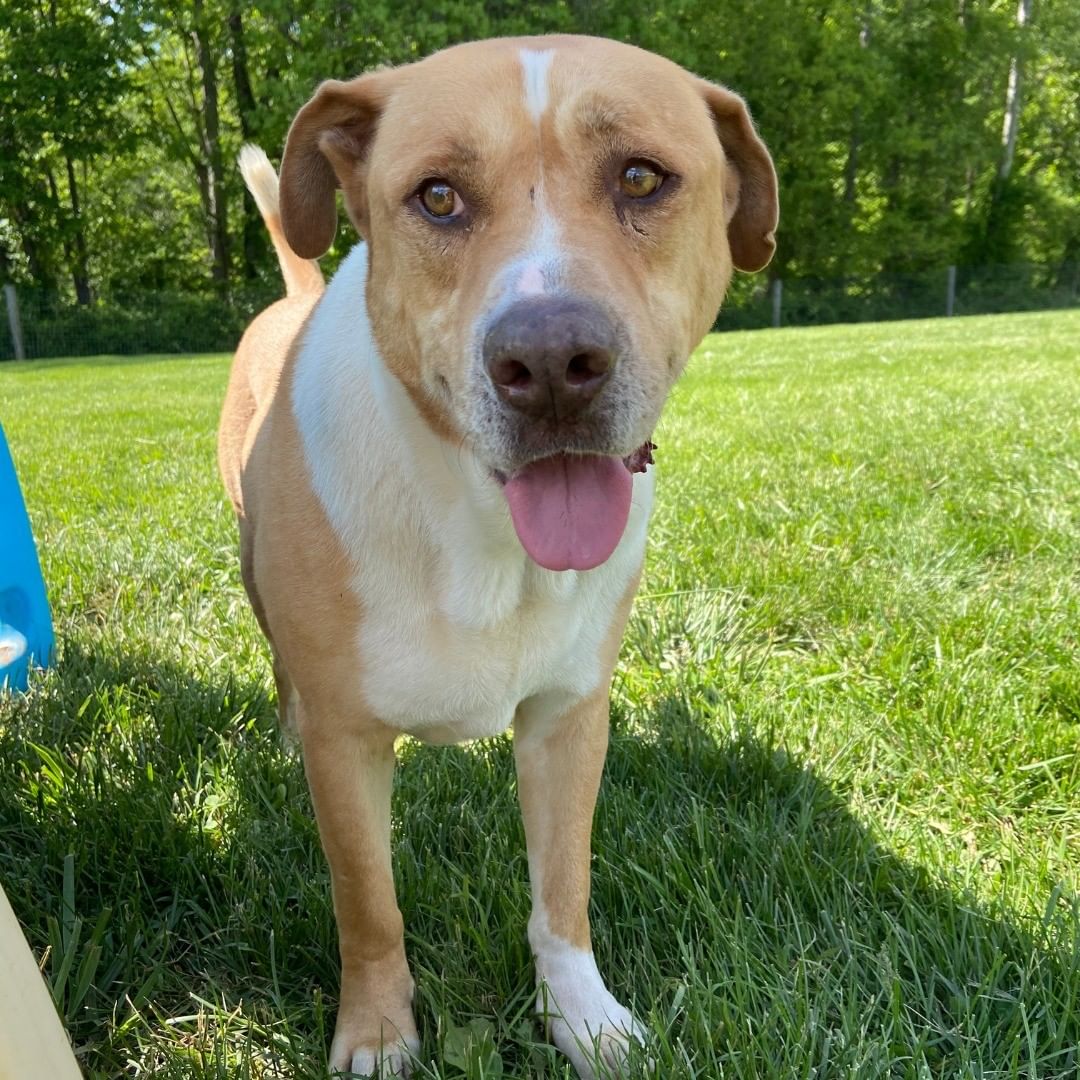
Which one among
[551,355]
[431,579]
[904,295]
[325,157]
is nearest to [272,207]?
[325,157]

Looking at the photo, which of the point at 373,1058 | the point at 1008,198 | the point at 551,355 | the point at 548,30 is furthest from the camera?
the point at 1008,198

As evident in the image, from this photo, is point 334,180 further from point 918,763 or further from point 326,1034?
point 918,763

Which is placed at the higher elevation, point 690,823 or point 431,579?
point 431,579

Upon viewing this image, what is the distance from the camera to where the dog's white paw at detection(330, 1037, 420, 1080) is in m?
1.84

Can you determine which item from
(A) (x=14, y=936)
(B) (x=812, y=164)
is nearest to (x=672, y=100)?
(A) (x=14, y=936)

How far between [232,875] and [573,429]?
4.14 feet

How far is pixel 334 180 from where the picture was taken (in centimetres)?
221

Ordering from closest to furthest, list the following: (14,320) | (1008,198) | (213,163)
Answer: (14,320) → (213,163) → (1008,198)

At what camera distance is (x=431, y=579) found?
6.16 ft

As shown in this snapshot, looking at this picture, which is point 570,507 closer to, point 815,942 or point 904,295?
point 815,942

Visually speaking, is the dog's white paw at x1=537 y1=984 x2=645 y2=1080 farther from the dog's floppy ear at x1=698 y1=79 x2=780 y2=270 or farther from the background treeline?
the background treeline

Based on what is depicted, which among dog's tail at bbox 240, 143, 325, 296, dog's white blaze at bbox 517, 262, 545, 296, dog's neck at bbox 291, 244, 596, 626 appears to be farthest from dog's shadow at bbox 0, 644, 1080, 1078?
dog's tail at bbox 240, 143, 325, 296

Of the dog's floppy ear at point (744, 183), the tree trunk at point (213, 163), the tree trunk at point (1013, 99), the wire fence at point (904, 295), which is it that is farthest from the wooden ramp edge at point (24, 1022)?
the tree trunk at point (1013, 99)

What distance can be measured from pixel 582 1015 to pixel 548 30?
92.9ft
